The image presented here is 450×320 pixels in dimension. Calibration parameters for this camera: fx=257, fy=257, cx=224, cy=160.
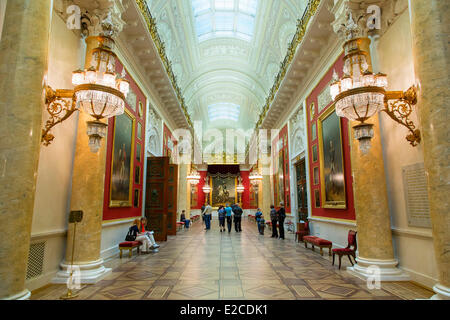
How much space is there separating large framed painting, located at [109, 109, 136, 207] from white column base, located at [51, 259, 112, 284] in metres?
2.03

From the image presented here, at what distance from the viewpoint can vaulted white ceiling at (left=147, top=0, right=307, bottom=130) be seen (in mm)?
10828

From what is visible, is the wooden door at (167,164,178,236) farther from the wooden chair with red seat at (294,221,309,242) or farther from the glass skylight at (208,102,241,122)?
the glass skylight at (208,102,241,122)

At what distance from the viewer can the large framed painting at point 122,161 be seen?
692 cm

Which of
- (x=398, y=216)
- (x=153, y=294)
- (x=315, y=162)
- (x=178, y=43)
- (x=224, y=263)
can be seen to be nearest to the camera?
(x=153, y=294)

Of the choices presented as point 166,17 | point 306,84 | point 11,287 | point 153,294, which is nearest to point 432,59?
point 153,294

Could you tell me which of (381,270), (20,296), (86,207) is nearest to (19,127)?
(20,296)

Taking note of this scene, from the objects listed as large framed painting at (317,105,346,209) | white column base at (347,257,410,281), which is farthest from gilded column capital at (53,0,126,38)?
white column base at (347,257,410,281)

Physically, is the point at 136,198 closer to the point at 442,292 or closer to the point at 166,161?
the point at 166,161

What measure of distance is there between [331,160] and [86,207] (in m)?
6.44

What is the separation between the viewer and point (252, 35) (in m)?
13.9

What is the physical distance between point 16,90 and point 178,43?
34.9ft

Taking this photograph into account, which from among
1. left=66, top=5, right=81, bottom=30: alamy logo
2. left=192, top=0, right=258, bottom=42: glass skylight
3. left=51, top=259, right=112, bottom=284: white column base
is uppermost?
left=192, top=0, right=258, bottom=42: glass skylight

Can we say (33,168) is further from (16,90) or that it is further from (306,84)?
(306,84)

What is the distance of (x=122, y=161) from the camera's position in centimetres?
750
